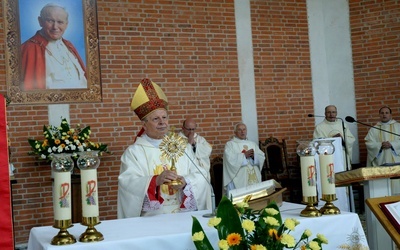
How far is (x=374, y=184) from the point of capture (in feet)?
15.0

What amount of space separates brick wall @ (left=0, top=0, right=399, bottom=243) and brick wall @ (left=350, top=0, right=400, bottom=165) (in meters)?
0.02

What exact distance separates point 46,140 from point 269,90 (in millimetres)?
3995

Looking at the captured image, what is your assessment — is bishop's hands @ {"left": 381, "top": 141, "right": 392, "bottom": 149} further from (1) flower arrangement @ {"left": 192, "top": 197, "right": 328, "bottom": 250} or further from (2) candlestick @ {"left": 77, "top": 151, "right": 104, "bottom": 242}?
(2) candlestick @ {"left": 77, "top": 151, "right": 104, "bottom": 242}

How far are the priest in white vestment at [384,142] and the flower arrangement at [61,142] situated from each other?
4725 millimetres

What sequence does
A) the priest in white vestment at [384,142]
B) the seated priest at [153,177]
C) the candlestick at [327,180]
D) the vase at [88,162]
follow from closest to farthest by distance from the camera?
the vase at [88,162] → the candlestick at [327,180] → the seated priest at [153,177] → the priest in white vestment at [384,142]

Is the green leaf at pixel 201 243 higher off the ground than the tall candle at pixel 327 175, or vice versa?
the tall candle at pixel 327 175

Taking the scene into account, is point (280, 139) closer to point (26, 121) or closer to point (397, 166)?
point (26, 121)

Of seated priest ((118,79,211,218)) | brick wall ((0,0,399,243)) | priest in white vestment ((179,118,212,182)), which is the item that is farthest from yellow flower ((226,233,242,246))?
brick wall ((0,0,399,243))

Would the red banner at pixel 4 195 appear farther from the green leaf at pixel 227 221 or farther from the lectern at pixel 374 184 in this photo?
the lectern at pixel 374 184

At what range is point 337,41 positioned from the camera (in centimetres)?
1062

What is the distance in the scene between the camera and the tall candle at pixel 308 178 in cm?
353

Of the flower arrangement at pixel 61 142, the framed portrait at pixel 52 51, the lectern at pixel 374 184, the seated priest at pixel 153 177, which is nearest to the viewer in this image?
the lectern at pixel 374 184

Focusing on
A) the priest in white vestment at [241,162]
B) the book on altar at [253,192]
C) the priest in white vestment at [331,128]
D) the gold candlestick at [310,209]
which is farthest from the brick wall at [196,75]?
the gold candlestick at [310,209]

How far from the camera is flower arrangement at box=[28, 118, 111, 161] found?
26.5 ft
